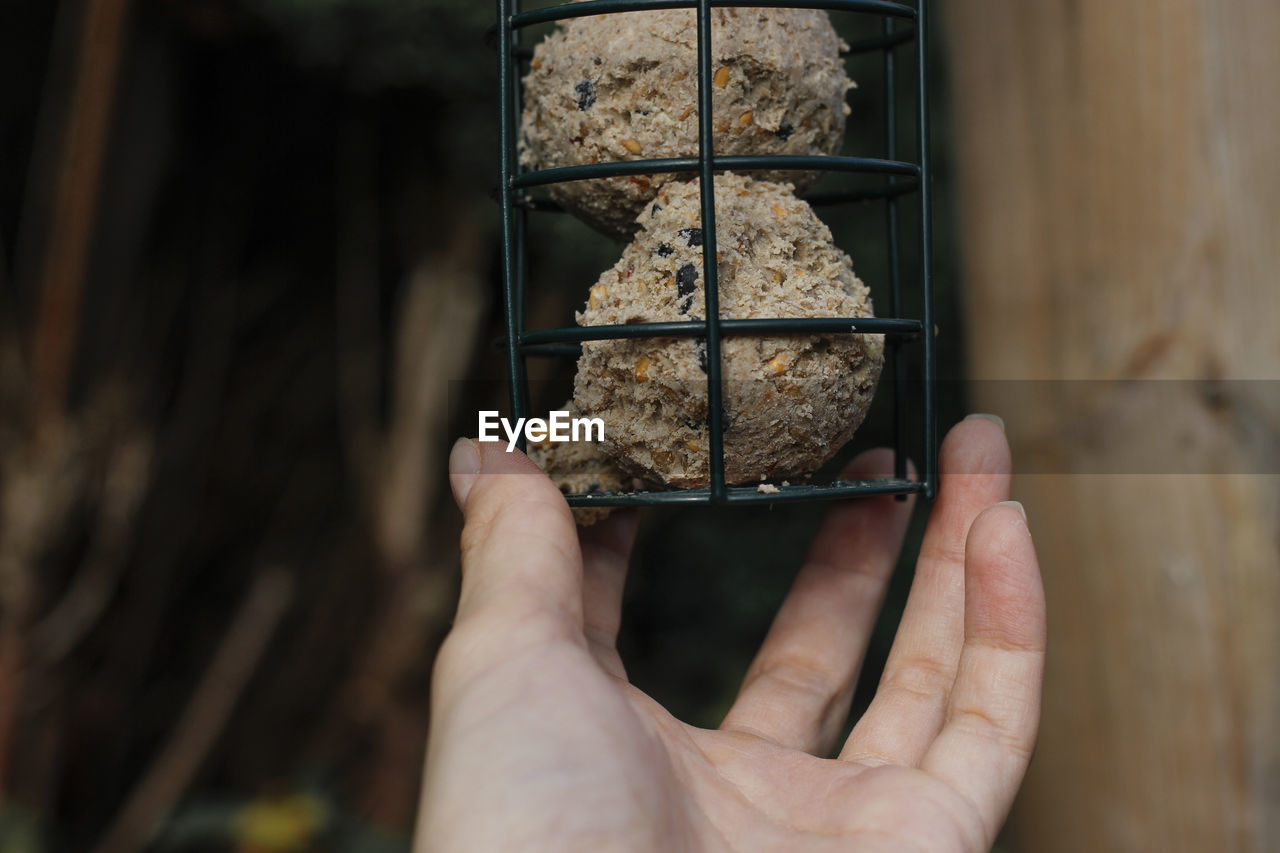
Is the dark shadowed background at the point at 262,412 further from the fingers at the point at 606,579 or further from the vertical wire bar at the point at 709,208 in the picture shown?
the vertical wire bar at the point at 709,208

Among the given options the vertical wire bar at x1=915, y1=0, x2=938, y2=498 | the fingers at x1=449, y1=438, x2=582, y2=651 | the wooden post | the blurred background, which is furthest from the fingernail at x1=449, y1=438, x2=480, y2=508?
the wooden post

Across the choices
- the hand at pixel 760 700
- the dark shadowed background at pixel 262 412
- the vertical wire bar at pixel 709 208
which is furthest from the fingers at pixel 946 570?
the dark shadowed background at pixel 262 412

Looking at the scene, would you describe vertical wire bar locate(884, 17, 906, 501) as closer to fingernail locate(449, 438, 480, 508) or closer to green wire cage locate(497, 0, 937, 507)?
green wire cage locate(497, 0, 937, 507)

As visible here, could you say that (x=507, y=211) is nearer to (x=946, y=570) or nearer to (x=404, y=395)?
(x=946, y=570)

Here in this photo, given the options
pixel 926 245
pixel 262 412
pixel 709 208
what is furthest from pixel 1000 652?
pixel 262 412

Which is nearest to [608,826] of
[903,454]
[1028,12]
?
[903,454]

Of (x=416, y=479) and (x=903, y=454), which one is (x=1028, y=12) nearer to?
(x=903, y=454)
